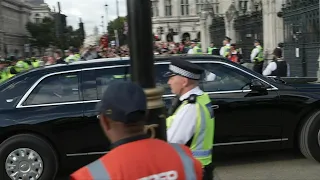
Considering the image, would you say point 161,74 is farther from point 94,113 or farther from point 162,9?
point 162,9

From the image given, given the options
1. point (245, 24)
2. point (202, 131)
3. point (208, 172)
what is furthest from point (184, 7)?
point (202, 131)

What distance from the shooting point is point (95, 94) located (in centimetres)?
617

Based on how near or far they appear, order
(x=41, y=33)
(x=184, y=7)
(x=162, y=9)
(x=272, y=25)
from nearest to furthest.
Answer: (x=272, y=25) < (x=162, y=9) < (x=184, y=7) < (x=41, y=33)

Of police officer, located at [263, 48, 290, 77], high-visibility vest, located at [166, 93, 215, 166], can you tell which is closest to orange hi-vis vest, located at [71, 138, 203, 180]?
high-visibility vest, located at [166, 93, 215, 166]

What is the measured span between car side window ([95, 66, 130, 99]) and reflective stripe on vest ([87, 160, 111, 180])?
173 inches

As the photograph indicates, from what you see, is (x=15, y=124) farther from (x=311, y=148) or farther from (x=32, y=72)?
(x=311, y=148)

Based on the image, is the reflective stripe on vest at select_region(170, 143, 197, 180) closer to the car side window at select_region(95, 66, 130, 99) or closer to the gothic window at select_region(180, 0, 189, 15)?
the car side window at select_region(95, 66, 130, 99)

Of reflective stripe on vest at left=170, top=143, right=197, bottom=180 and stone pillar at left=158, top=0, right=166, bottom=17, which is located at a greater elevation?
stone pillar at left=158, top=0, right=166, bottom=17

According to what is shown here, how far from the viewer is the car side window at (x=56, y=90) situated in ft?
20.1

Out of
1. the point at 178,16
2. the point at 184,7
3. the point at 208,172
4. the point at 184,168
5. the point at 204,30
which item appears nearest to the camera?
the point at 184,168

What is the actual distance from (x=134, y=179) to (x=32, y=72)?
4846mm

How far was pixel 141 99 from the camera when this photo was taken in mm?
1877

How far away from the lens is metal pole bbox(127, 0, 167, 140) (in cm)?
303

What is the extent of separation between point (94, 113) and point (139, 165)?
4234mm
